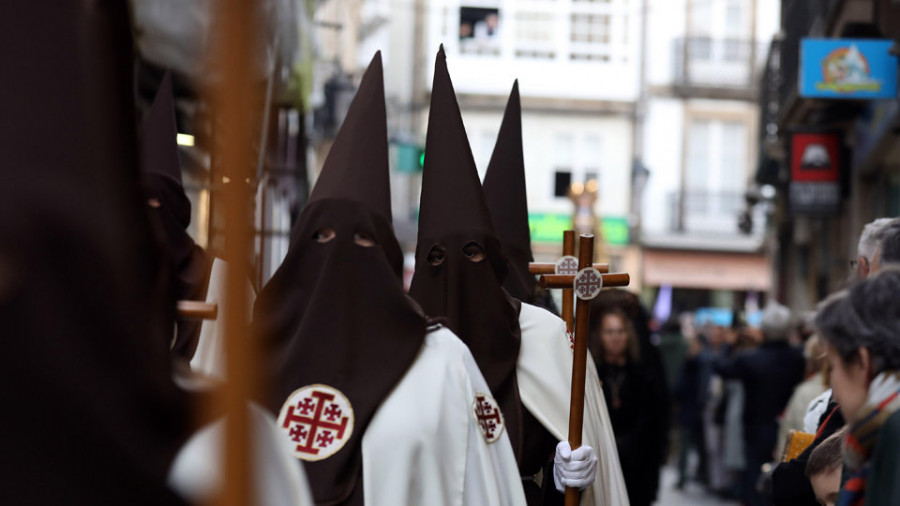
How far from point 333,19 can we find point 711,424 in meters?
15.8

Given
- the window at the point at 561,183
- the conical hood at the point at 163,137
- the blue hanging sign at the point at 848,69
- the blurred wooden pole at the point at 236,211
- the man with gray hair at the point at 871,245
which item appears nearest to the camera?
the blurred wooden pole at the point at 236,211

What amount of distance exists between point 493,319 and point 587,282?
14.4 inches

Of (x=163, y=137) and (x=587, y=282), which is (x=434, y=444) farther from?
(x=163, y=137)

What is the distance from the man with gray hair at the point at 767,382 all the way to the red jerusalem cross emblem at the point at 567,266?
5.49m

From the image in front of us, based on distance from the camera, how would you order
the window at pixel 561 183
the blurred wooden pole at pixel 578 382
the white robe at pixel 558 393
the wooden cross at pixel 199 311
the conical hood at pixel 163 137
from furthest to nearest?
the window at pixel 561 183 < the conical hood at pixel 163 137 < the white robe at pixel 558 393 < the blurred wooden pole at pixel 578 382 < the wooden cross at pixel 199 311

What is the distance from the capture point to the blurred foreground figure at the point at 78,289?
1703 millimetres

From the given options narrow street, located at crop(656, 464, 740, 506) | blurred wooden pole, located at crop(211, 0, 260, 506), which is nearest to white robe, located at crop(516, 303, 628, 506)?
blurred wooden pole, located at crop(211, 0, 260, 506)

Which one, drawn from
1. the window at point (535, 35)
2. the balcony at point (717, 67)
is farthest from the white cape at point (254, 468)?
the balcony at point (717, 67)

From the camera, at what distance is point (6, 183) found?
1705mm

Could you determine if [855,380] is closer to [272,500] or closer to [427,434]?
[272,500]

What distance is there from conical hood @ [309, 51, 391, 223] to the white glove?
3.56ft

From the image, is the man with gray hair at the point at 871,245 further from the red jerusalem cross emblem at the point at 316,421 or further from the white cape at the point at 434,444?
the red jerusalem cross emblem at the point at 316,421

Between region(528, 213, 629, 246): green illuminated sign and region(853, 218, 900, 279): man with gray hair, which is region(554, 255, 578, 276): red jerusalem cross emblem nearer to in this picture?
region(853, 218, 900, 279): man with gray hair

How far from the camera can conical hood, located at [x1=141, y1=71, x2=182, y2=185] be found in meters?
5.95
